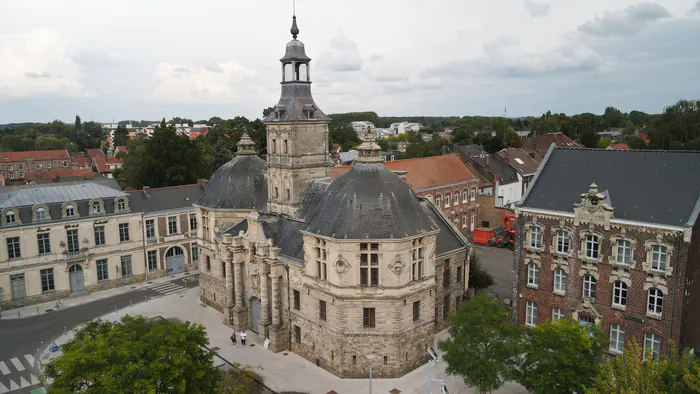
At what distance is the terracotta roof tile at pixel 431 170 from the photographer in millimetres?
65125

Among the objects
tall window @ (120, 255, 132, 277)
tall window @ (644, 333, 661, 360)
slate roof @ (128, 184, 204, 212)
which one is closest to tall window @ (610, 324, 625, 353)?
tall window @ (644, 333, 661, 360)

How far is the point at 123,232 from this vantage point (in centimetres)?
5125

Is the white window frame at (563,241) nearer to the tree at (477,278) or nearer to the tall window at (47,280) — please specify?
the tree at (477,278)

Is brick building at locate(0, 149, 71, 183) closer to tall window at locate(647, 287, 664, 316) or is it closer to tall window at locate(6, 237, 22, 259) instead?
tall window at locate(6, 237, 22, 259)

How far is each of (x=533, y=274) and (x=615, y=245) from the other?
6.03 meters

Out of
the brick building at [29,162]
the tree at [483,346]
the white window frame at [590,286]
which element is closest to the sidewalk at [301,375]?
the tree at [483,346]

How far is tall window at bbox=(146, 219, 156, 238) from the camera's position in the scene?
174 feet

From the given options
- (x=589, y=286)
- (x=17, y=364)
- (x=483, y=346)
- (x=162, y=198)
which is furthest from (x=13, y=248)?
(x=589, y=286)

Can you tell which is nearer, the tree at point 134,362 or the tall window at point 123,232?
the tree at point 134,362

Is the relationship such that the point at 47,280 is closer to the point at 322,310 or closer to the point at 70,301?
the point at 70,301

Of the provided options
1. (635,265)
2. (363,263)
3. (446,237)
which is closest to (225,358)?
(363,263)

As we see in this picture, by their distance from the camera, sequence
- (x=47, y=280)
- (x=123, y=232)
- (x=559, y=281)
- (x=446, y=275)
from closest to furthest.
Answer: (x=559, y=281), (x=446, y=275), (x=47, y=280), (x=123, y=232)

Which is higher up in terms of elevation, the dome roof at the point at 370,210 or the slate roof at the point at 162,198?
the dome roof at the point at 370,210

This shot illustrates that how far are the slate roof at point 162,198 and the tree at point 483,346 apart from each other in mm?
37036
